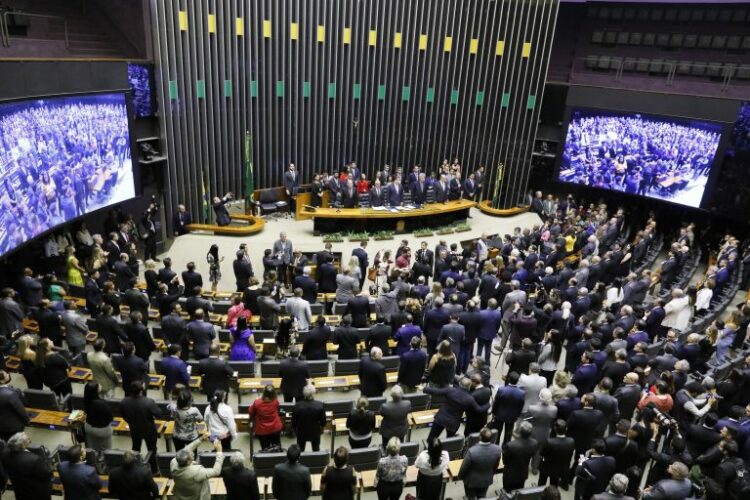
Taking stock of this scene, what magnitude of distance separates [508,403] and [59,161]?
862 cm

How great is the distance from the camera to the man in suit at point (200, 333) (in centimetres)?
677

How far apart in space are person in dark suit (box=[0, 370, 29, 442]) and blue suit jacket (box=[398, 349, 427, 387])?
157 inches

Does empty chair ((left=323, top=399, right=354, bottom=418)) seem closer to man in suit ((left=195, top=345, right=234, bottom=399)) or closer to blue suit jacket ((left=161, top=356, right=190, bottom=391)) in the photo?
man in suit ((left=195, top=345, right=234, bottom=399))

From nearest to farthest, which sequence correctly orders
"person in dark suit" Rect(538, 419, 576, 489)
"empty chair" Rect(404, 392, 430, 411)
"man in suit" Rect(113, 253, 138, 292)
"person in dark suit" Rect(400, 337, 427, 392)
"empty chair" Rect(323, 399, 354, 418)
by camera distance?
"person in dark suit" Rect(538, 419, 576, 489) < "empty chair" Rect(323, 399, 354, 418) < "empty chair" Rect(404, 392, 430, 411) < "person in dark suit" Rect(400, 337, 427, 392) < "man in suit" Rect(113, 253, 138, 292)

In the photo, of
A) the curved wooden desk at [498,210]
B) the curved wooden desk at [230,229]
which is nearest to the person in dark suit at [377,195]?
the curved wooden desk at [230,229]

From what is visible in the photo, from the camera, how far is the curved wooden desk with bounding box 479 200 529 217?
17891mm

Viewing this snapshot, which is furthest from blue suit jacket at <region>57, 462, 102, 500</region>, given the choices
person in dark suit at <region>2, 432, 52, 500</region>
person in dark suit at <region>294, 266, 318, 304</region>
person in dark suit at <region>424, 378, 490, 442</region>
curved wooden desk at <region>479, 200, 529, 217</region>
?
curved wooden desk at <region>479, 200, 529, 217</region>

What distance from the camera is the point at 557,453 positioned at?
5188 mm

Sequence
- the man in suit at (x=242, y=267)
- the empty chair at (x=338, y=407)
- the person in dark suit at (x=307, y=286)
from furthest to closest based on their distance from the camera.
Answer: the man in suit at (x=242, y=267)
the person in dark suit at (x=307, y=286)
the empty chair at (x=338, y=407)

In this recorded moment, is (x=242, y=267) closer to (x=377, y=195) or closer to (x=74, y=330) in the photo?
(x=74, y=330)

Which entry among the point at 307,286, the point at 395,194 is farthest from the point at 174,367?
the point at 395,194

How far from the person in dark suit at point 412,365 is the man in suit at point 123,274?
5.04m

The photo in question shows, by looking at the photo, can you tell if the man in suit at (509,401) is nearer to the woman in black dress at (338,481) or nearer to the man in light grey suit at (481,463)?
the man in light grey suit at (481,463)

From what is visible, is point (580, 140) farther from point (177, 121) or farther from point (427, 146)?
point (177, 121)
